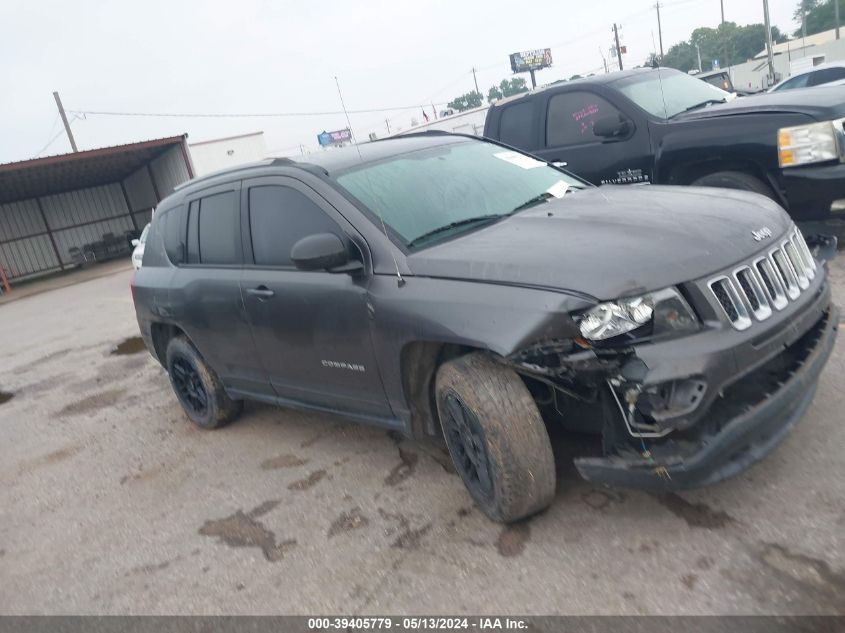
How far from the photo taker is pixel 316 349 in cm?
370

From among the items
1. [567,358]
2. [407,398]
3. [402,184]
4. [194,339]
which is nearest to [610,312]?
[567,358]

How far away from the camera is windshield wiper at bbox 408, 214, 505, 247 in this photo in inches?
131

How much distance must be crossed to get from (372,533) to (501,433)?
3.07 ft

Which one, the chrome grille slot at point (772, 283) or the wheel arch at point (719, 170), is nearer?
the chrome grille slot at point (772, 283)

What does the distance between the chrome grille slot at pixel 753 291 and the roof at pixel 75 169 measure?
75.8 ft

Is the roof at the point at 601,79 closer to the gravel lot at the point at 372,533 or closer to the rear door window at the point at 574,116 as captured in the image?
the rear door window at the point at 574,116

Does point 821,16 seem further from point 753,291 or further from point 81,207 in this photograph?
point 753,291

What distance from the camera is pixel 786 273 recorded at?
117 inches

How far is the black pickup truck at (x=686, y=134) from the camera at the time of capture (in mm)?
5262

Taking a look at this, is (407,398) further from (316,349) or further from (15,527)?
(15,527)

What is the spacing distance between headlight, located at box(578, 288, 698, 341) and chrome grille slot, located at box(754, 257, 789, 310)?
467mm

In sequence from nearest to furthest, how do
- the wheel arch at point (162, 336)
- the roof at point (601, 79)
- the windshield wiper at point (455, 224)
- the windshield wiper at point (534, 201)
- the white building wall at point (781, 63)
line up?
the windshield wiper at point (455, 224)
the windshield wiper at point (534, 201)
the wheel arch at point (162, 336)
the roof at point (601, 79)
the white building wall at point (781, 63)

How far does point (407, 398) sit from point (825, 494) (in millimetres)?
1833

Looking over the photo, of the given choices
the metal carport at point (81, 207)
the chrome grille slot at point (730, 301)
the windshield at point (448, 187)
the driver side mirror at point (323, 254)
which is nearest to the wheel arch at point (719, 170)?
the windshield at point (448, 187)
